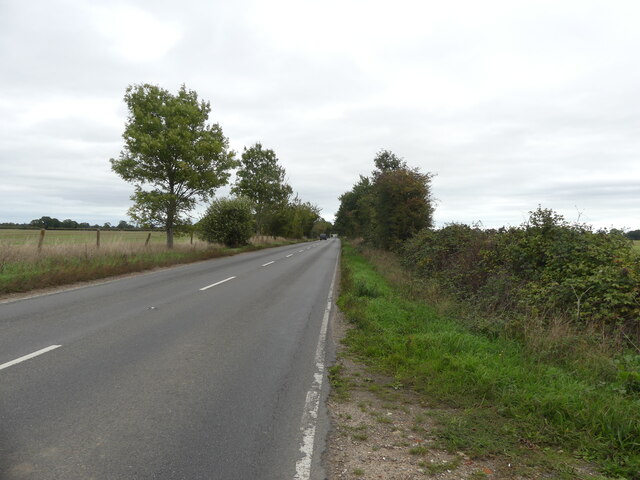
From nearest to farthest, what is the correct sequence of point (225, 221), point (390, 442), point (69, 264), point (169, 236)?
point (390, 442)
point (69, 264)
point (169, 236)
point (225, 221)

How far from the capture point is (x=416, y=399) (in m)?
4.38

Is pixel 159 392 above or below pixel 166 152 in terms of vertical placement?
below

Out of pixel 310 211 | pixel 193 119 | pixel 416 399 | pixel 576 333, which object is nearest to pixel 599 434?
pixel 416 399

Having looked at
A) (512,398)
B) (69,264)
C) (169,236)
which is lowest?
(512,398)

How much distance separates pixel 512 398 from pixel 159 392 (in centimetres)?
388

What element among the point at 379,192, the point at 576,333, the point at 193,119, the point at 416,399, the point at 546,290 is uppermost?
the point at 193,119

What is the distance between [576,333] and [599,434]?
3.08 metres

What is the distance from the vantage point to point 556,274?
754cm

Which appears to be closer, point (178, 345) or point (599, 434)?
point (599, 434)

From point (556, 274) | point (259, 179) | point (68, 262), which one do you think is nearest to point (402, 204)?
point (556, 274)

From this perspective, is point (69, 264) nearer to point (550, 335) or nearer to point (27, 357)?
point (27, 357)

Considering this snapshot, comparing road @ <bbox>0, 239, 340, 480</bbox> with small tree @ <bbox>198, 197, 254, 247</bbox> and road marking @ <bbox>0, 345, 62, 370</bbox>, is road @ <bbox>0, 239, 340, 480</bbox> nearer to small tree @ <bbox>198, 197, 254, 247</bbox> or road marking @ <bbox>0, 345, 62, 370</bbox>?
road marking @ <bbox>0, 345, 62, 370</bbox>

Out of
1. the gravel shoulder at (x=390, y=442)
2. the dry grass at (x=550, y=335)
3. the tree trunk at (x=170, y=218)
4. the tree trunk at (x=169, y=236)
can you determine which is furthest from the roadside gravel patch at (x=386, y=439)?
the tree trunk at (x=169, y=236)

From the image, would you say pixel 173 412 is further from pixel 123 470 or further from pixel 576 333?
pixel 576 333
